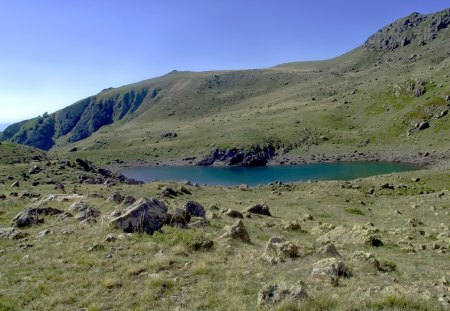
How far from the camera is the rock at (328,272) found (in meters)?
13.5

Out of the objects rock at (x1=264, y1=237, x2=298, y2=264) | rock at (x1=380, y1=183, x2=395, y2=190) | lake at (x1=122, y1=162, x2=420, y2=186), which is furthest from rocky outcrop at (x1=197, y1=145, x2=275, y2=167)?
rock at (x1=264, y1=237, x2=298, y2=264)

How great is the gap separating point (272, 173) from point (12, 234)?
409 ft

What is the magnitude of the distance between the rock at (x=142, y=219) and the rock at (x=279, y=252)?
7362 millimetres

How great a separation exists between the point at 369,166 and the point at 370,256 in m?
128

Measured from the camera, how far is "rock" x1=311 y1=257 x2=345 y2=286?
44.3ft

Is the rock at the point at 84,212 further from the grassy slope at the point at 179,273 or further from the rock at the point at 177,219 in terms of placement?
the rock at the point at 177,219

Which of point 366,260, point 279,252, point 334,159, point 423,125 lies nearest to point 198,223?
point 279,252

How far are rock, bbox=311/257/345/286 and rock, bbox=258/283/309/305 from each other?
1.83 metres

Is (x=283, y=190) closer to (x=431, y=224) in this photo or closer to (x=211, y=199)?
(x=211, y=199)

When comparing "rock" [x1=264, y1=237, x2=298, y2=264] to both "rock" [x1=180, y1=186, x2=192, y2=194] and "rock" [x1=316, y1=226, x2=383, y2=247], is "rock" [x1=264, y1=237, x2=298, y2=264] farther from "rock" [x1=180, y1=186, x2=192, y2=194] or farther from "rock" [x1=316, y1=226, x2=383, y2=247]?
"rock" [x1=180, y1=186, x2=192, y2=194]

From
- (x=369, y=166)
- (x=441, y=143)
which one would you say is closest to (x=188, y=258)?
(x=369, y=166)

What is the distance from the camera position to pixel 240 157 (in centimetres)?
17338

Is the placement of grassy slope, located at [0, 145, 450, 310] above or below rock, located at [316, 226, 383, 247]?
above

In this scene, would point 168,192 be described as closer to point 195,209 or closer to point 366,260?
point 195,209
